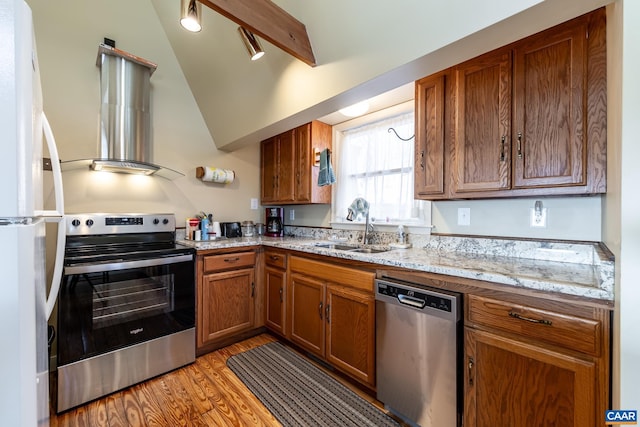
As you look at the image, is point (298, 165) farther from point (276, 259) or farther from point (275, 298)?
point (275, 298)

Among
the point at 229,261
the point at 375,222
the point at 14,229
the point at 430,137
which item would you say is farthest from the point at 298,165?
the point at 14,229

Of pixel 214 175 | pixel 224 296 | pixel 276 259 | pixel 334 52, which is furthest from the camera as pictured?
pixel 214 175

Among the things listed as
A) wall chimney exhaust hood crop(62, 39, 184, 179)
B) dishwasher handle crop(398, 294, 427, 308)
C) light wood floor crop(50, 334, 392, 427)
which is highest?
wall chimney exhaust hood crop(62, 39, 184, 179)

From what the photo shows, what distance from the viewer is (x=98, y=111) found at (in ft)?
7.36

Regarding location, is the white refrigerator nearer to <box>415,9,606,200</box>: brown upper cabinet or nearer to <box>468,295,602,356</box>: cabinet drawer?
<box>468,295,602,356</box>: cabinet drawer

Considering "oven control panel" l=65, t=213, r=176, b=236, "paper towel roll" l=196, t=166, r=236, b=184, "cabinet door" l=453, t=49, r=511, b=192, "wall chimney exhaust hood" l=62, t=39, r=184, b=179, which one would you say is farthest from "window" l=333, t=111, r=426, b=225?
"wall chimney exhaust hood" l=62, t=39, r=184, b=179

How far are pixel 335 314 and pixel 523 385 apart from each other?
3.60ft

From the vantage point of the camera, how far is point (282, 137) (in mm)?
3029

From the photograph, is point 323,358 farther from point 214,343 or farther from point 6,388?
point 6,388

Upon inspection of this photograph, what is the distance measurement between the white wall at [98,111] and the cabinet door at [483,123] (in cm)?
238

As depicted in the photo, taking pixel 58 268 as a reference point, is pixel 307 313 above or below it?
below

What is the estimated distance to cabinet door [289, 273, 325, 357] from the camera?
80.1 inches

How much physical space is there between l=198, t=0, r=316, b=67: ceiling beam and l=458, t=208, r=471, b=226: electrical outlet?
1438 mm

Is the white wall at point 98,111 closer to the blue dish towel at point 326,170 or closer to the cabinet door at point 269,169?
the cabinet door at point 269,169
